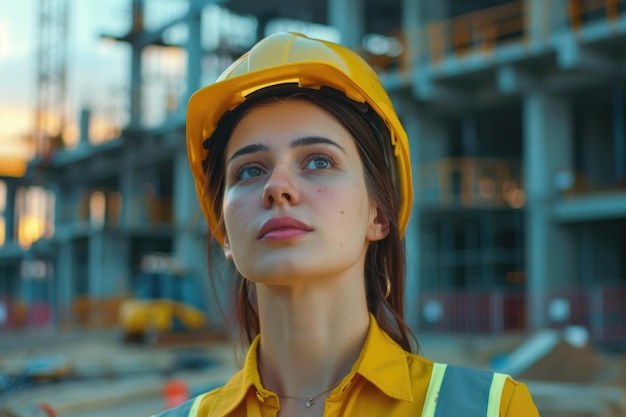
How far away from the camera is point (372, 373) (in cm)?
175

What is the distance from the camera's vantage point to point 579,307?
17484 mm

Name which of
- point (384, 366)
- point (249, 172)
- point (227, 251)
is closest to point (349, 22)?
point (227, 251)

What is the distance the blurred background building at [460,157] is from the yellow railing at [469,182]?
62mm

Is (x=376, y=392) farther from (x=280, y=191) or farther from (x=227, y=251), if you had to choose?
(x=227, y=251)

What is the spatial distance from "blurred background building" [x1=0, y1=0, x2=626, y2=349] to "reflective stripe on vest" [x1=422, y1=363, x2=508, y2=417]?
7.86 m

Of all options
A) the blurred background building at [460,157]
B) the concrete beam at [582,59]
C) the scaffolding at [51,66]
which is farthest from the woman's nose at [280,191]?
the scaffolding at [51,66]

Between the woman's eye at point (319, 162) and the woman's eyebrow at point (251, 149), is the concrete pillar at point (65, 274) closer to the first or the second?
the woman's eyebrow at point (251, 149)

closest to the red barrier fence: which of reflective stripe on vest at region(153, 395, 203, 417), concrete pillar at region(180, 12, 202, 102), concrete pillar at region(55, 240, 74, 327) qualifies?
concrete pillar at region(180, 12, 202, 102)

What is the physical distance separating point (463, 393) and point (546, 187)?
19419 mm

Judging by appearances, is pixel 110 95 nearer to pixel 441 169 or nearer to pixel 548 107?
pixel 441 169

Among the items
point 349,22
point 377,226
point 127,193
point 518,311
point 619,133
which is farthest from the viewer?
point 127,193

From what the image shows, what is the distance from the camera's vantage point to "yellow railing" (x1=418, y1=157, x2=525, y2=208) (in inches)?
893

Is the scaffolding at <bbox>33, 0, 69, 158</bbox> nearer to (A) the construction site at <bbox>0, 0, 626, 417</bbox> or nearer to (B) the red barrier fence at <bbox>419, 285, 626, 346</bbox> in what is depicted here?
(A) the construction site at <bbox>0, 0, 626, 417</bbox>

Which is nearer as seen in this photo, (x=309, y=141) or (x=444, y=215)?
(x=309, y=141)
